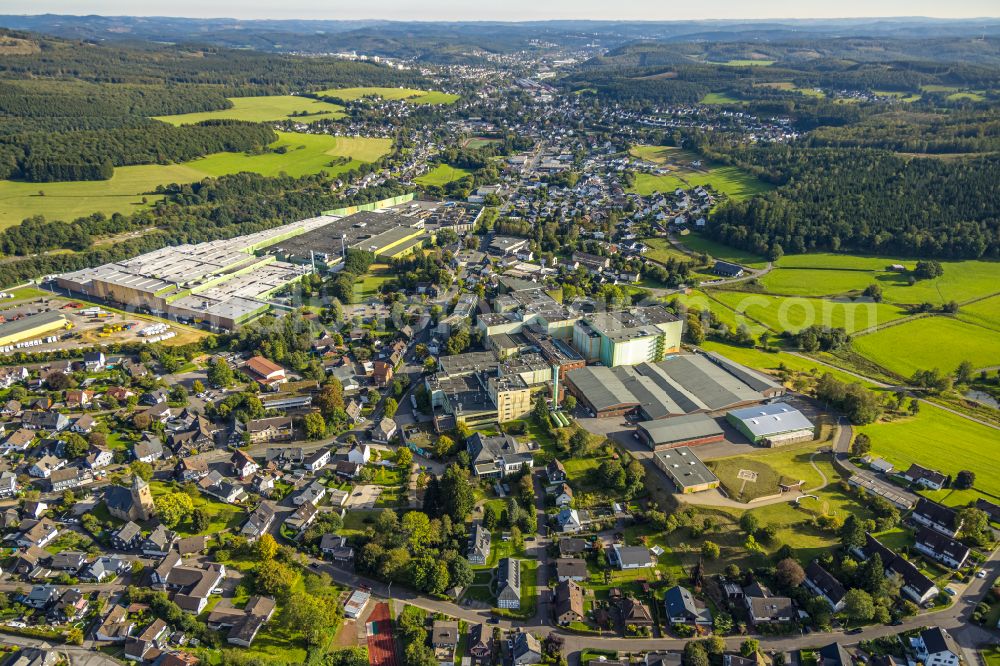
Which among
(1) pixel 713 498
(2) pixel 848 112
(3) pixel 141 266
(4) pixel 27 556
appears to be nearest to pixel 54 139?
(3) pixel 141 266

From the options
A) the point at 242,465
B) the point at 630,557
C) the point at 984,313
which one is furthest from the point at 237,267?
the point at 984,313

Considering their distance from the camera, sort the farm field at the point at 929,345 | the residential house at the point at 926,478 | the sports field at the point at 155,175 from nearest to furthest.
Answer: the residential house at the point at 926,478 → the farm field at the point at 929,345 → the sports field at the point at 155,175

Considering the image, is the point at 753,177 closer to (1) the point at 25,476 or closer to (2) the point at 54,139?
(1) the point at 25,476

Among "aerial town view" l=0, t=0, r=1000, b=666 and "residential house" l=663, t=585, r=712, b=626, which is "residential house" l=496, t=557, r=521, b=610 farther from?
"residential house" l=663, t=585, r=712, b=626

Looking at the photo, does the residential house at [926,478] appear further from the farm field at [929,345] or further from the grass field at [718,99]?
the grass field at [718,99]

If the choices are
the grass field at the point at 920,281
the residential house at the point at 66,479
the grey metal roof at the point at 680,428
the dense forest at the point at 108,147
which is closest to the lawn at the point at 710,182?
the grass field at the point at 920,281

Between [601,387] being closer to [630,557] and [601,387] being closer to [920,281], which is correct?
[630,557]
